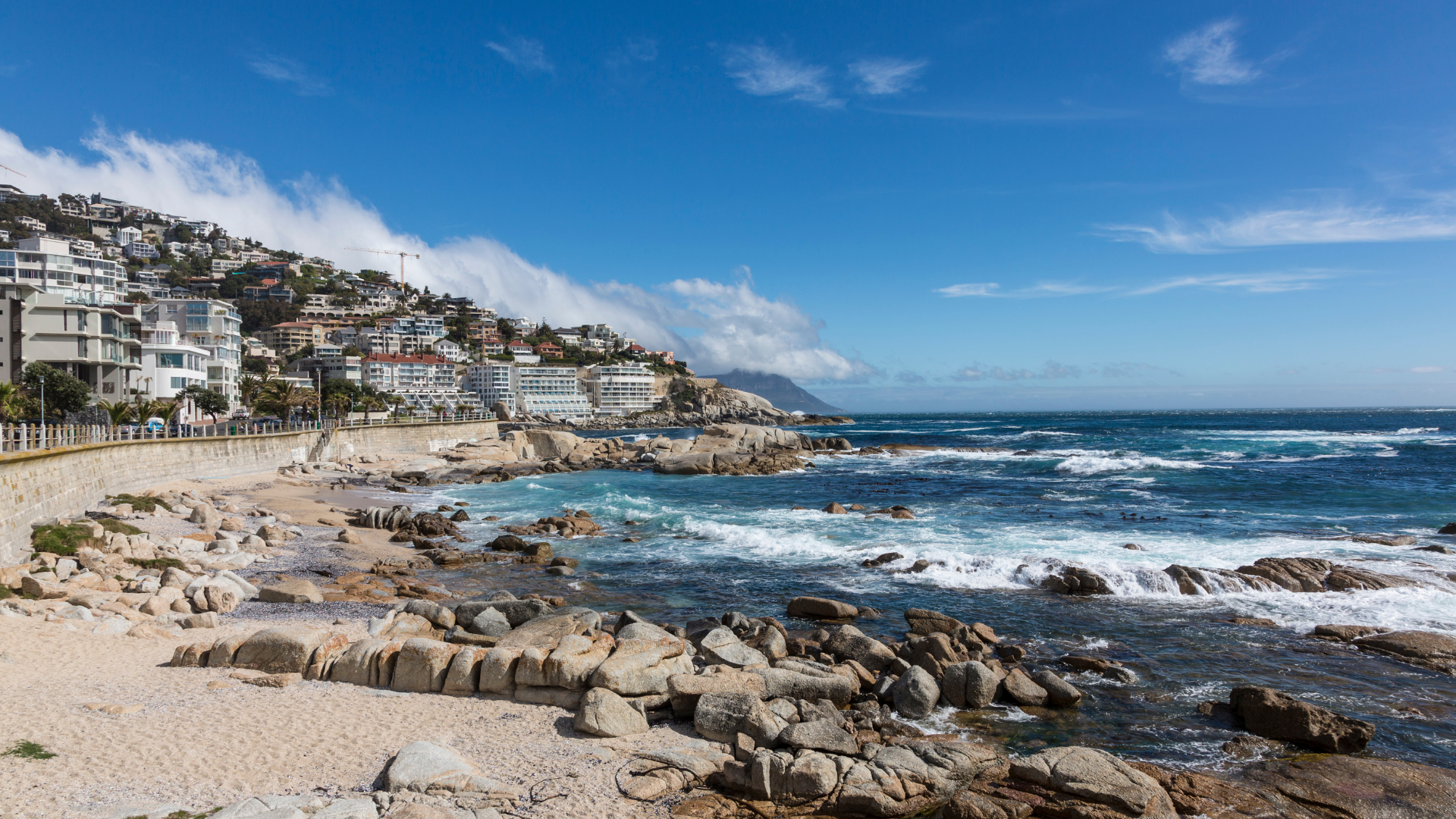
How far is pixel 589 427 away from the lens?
484 ft

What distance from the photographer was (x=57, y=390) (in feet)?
134

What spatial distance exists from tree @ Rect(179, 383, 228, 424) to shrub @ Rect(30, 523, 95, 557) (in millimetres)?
46182

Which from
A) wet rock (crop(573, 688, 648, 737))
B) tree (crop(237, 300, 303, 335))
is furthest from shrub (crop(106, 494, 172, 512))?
tree (crop(237, 300, 303, 335))

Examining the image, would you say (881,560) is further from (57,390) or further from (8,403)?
(57,390)

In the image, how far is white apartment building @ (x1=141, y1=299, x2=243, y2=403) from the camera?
75688 millimetres

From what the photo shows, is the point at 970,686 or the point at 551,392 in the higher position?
the point at 551,392

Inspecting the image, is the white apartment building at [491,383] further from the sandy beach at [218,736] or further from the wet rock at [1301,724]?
the wet rock at [1301,724]

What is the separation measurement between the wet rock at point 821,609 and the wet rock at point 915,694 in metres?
4.73

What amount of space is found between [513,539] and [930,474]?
31.3 metres

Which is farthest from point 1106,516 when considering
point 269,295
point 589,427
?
point 269,295

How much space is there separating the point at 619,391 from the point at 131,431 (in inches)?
5773

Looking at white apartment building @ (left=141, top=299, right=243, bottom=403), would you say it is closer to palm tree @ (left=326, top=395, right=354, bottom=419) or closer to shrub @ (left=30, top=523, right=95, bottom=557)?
palm tree @ (left=326, top=395, right=354, bottom=419)

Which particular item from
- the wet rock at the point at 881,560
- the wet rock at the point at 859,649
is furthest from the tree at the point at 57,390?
the wet rock at the point at 859,649

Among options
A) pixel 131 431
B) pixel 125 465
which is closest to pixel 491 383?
pixel 131 431
